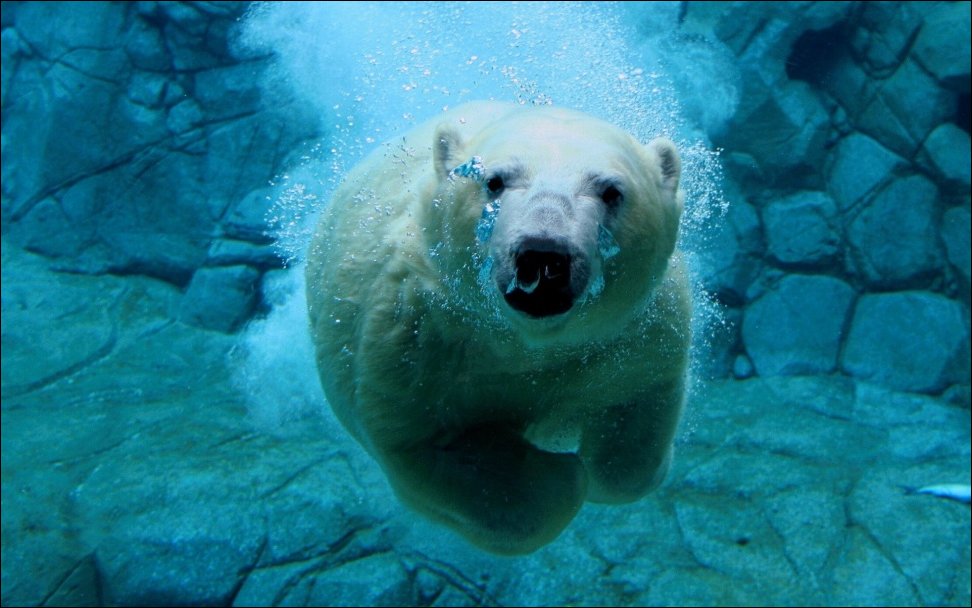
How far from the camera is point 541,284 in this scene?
1.50 m

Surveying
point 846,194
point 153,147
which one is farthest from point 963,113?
point 153,147

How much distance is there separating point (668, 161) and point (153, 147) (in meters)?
9.63

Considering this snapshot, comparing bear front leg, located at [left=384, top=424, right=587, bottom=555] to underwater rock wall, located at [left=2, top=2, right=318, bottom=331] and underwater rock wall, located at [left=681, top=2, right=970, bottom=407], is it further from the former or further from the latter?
underwater rock wall, located at [left=2, top=2, right=318, bottom=331]

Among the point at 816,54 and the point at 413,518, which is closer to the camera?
the point at 413,518

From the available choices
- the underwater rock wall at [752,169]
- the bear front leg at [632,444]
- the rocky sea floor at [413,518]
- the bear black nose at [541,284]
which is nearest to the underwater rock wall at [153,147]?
the underwater rock wall at [752,169]

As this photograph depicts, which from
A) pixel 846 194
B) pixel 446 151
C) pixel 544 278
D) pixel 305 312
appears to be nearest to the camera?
pixel 544 278

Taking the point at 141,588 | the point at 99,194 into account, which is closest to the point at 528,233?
the point at 141,588

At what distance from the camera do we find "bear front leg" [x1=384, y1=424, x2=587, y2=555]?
243cm

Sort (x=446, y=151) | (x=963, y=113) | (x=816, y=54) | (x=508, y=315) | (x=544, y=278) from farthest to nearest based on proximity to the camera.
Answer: (x=816, y=54) → (x=963, y=113) → (x=446, y=151) → (x=508, y=315) → (x=544, y=278)

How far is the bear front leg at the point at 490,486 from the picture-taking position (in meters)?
2.43

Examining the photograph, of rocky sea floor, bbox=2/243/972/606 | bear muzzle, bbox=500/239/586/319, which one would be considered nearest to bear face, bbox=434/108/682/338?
bear muzzle, bbox=500/239/586/319

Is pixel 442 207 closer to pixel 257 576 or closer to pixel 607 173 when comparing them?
pixel 607 173

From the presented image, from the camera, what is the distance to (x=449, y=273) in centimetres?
200

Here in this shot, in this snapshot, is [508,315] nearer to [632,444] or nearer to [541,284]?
[541,284]
